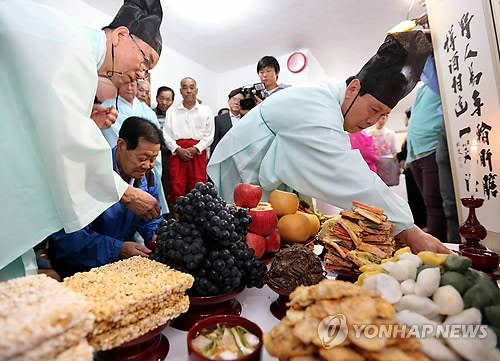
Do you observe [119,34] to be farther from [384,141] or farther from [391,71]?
[384,141]

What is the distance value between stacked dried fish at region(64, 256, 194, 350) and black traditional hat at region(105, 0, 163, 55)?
112 cm

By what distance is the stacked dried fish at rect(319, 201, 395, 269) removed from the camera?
3.18 feet

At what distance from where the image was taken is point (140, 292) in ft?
1.93

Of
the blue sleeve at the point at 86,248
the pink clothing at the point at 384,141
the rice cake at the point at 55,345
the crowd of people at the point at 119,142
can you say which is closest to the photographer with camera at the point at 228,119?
the crowd of people at the point at 119,142

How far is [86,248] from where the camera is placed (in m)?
1.29

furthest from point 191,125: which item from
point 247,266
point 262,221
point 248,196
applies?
point 247,266

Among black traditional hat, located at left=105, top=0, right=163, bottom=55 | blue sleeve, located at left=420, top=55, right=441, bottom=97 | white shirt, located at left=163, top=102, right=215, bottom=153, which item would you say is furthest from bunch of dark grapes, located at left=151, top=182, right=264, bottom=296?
white shirt, located at left=163, top=102, right=215, bottom=153

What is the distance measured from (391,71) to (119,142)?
154 centimetres

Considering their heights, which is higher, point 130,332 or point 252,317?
point 130,332

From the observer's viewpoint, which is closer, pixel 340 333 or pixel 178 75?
pixel 340 333

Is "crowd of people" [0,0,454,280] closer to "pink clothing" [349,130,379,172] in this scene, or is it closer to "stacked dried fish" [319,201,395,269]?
"stacked dried fish" [319,201,395,269]

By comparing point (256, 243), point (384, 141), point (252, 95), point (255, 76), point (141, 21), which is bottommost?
point (384, 141)

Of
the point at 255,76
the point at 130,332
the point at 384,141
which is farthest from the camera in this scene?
the point at 255,76

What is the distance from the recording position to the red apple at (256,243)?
3.35 ft
